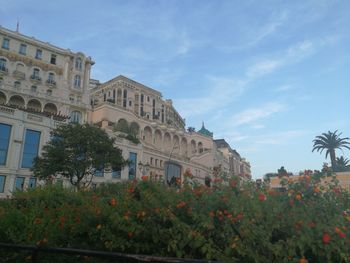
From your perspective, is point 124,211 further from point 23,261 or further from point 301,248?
point 301,248

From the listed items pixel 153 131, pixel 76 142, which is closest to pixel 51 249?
pixel 76 142

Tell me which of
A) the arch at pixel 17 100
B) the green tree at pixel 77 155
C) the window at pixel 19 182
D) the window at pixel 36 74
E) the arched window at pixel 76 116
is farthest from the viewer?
the window at pixel 36 74

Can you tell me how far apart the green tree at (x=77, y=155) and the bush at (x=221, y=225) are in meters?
20.4

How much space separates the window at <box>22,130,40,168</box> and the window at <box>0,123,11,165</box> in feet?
5.83

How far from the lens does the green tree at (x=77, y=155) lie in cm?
2586

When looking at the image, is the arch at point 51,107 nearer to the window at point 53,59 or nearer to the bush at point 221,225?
the window at point 53,59

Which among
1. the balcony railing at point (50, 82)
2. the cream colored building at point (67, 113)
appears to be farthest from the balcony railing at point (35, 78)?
the balcony railing at point (50, 82)

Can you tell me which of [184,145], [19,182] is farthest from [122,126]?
[184,145]

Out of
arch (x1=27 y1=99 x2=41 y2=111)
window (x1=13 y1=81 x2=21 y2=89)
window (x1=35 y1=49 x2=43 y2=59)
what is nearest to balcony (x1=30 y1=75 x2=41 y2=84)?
window (x1=13 y1=81 x2=21 y2=89)

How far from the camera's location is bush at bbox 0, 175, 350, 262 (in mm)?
4109

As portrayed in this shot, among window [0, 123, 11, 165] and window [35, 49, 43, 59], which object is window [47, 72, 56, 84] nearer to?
window [35, 49, 43, 59]

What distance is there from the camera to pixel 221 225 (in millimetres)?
4602

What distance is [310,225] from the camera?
4.16m

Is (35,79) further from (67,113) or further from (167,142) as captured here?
(167,142)
